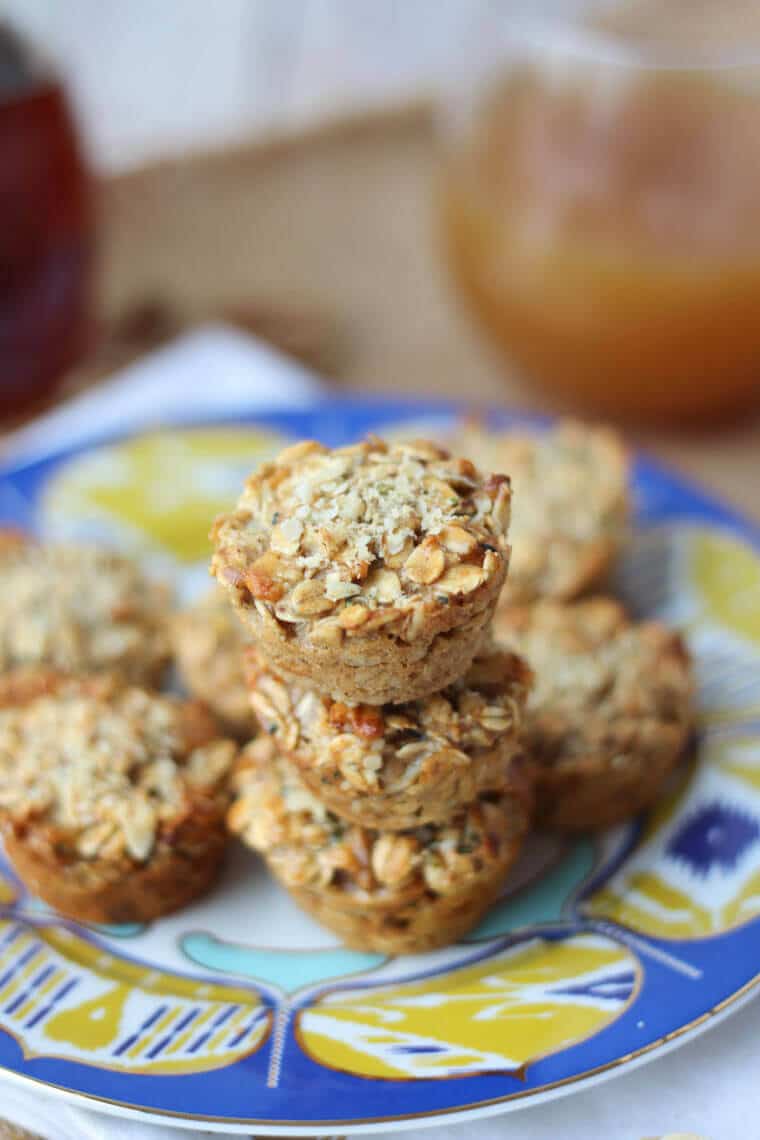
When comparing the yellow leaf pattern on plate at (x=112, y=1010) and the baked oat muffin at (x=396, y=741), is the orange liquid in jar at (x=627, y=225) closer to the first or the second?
the baked oat muffin at (x=396, y=741)

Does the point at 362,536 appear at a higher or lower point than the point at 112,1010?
higher

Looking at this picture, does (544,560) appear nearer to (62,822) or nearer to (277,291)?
(62,822)

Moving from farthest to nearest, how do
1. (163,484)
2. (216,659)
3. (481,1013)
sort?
(163,484) < (216,659) < (481,1013)

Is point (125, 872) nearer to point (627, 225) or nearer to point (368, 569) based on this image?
point (368, 569)

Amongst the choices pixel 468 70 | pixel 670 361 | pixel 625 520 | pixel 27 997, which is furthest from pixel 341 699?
pixel 468 70

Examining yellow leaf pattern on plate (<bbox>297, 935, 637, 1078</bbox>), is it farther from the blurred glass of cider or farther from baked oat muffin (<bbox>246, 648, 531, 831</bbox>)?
the blurred glass of cider

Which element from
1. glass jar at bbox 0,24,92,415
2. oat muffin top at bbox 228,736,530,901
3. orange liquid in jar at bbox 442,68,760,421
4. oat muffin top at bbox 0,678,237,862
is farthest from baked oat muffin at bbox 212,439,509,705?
glass jar at bbox 0,24,92,415

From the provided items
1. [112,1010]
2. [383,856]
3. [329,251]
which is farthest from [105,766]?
[329,251]
